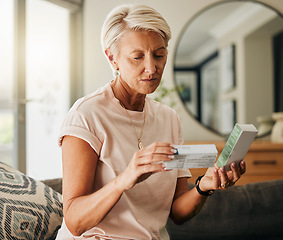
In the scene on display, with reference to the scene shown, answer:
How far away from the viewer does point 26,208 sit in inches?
47.9

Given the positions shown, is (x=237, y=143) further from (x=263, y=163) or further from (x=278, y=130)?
(x=278, y=130)

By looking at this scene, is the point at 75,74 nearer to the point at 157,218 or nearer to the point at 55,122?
the point at 55,122

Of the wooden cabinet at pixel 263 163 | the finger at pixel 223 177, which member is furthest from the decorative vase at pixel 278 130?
the finger at pixel 223 177

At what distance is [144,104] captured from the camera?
1351 millimetres

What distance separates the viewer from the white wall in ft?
11.0

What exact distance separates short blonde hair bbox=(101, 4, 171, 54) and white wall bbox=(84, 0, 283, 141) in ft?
7.10

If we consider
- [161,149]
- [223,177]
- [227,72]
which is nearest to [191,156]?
[161,149]

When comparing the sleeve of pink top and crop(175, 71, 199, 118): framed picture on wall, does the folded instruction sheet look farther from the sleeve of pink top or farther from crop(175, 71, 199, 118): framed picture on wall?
crop(175, 71, 199, 118): framed picture on wall

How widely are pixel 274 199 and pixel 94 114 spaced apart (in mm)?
944

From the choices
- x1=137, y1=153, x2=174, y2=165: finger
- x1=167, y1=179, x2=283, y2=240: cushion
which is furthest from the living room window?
x1=137, y1=153, x2=174, y2=165: finger

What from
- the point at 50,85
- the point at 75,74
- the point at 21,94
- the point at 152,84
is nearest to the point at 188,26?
the point at 75,74

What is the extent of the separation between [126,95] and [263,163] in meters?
1.79

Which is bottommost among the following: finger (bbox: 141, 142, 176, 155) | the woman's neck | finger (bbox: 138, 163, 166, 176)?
finger (bbox: 138, 163, 166, 176)

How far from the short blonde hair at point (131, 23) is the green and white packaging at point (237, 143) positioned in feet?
1.26
